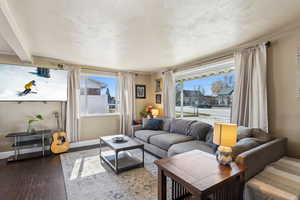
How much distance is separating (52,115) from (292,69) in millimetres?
5171

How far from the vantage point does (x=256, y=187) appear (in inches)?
55.9

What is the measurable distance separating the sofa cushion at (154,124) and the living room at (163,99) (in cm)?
3

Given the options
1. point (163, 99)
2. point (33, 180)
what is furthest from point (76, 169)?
point (163, 99)

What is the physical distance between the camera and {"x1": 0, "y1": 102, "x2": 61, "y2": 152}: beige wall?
3.27m

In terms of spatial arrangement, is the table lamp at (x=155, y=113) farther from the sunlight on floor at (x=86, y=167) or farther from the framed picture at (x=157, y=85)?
the sunlight on floor at (x=86, y=167)

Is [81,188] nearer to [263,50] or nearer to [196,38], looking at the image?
[196,38]

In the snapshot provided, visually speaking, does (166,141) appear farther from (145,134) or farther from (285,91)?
(285,91)

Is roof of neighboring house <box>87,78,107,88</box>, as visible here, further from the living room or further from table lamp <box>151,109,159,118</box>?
table lamp <box>151,109,159,118</box>

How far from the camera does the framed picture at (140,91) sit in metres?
5.24

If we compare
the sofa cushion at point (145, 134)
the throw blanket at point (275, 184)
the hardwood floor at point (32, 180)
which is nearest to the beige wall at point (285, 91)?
the throw blanket at point (275, 184)

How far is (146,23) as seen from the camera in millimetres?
1960

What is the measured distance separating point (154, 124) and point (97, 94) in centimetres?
214

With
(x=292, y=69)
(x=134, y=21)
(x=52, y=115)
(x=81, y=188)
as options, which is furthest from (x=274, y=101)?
(x=52, y=115)

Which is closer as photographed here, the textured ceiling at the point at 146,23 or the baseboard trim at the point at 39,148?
the textured ceiling at the point at 146,23
